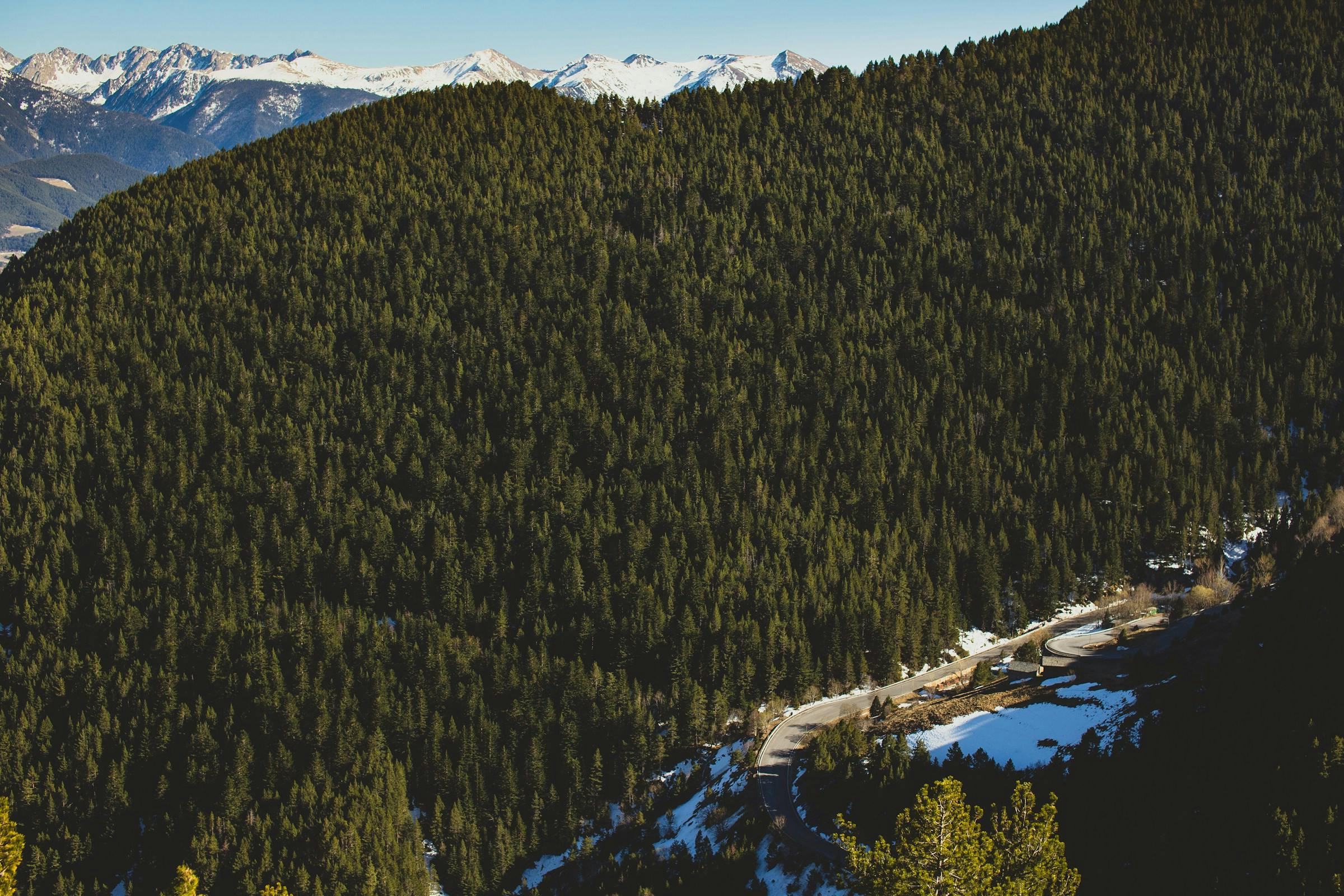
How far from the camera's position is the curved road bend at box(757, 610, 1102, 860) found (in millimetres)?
76562

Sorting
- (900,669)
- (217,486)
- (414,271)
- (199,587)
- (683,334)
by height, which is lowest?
(900,669)

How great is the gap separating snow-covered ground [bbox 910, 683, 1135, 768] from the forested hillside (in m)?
30.6

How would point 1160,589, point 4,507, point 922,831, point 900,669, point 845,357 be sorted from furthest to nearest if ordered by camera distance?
point 845,357
point 4,507
point 1160,589
point 900,669
point 922,831

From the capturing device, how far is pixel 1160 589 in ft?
433

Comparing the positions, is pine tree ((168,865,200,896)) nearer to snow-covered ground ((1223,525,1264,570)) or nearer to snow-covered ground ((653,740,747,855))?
snow-covered ground ((653,740,747,855))

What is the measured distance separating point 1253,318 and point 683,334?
305 feet

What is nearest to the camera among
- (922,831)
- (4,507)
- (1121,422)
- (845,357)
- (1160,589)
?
(922,831)

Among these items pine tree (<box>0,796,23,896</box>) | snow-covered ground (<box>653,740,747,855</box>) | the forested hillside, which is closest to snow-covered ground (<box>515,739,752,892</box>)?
snow-covered ground (<box>653,740,747,855</box>)

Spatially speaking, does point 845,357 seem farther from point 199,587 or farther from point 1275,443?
point 199,587

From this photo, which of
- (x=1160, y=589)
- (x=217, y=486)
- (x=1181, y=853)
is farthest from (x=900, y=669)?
(x=217, y=486)

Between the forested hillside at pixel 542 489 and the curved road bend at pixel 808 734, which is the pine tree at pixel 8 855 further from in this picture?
the forested hillside at pixel 542 489

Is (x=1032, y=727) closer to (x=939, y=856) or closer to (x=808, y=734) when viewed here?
(x=808, y=734)

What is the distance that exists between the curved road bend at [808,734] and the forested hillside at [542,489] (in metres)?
4.50

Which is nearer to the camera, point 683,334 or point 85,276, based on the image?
point 683,334
